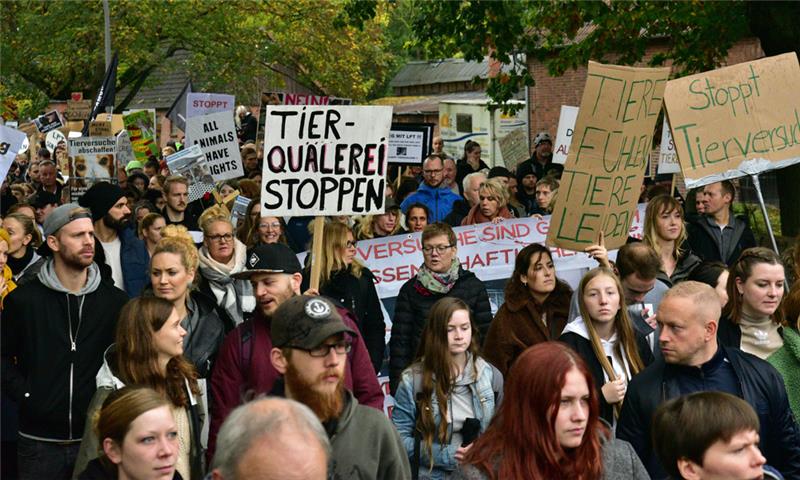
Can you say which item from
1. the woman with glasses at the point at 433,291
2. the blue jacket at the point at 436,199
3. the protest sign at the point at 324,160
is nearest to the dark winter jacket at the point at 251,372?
the protest sign at the point at 324,160

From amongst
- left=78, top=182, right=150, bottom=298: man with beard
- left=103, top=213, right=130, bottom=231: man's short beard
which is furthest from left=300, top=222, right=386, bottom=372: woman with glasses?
left=103, top=213, right=130, bottom=231: man's short beard

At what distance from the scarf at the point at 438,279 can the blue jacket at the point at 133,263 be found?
6.60 ft

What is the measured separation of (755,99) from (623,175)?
66.5 inches

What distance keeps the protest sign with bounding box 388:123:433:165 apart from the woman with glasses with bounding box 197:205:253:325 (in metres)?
7.54

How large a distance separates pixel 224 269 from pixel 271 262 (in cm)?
163

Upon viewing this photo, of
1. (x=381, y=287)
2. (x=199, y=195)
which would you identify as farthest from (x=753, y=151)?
(x=199, y=195)

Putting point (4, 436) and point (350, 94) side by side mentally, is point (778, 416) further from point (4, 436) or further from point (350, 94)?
point (350, 94)

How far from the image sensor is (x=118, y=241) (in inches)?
362

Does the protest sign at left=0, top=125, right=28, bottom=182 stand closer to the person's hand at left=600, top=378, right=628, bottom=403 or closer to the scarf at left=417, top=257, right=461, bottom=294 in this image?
the scarf at left=417, top=257, right=461, bottom=294

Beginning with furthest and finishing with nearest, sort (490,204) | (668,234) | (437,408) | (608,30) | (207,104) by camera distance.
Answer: (207,104) → (608,30) → (490,204) → (668,234) → (437,408)

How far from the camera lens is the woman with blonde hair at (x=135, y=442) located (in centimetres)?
461

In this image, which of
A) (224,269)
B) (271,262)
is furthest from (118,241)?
(271,262)

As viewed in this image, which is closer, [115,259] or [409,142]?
[115,259]

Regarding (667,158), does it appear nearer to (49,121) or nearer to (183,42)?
(49,121)
